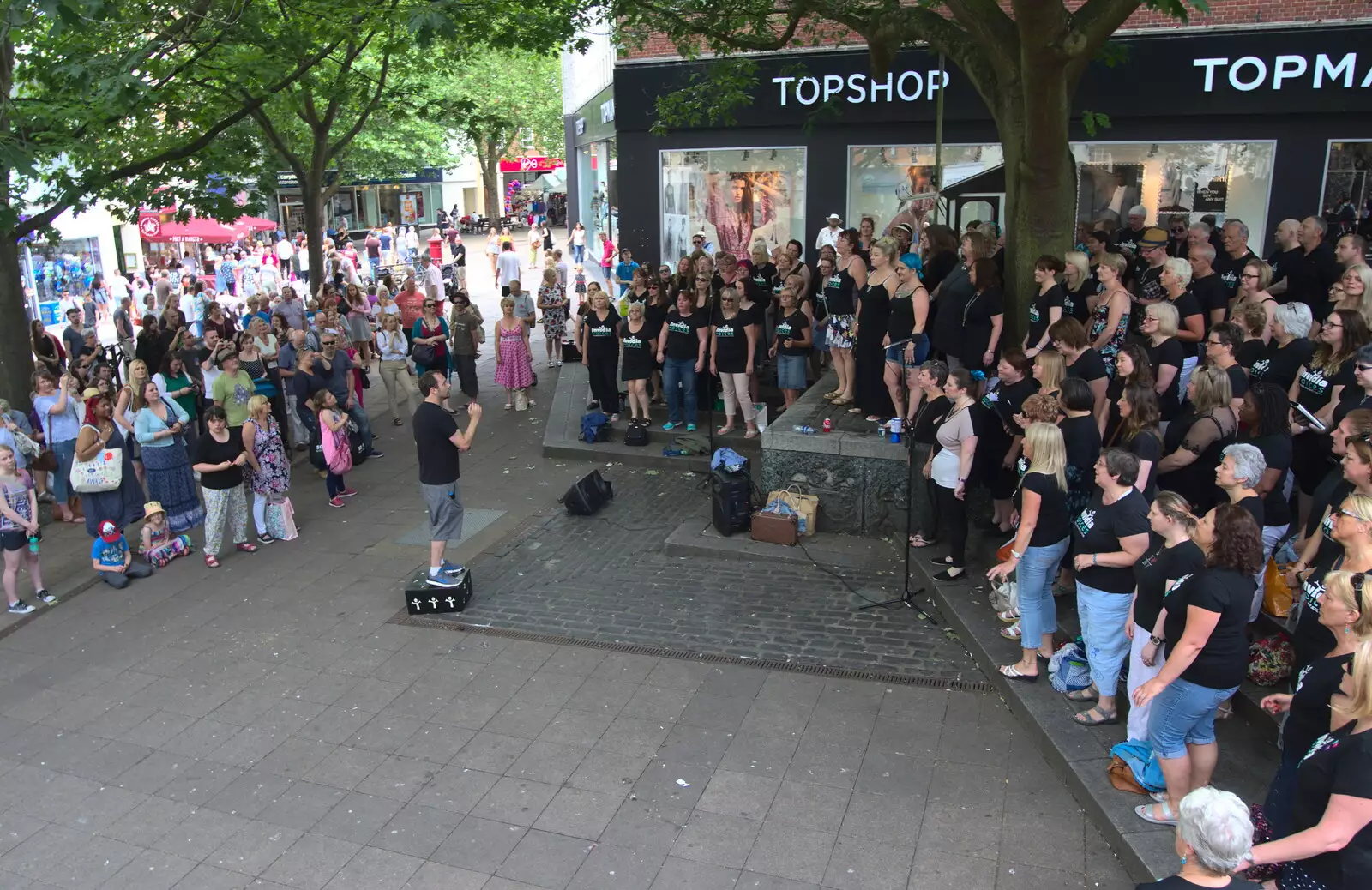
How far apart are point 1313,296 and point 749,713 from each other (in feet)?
21.6

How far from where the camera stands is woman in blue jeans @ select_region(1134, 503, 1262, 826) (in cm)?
449

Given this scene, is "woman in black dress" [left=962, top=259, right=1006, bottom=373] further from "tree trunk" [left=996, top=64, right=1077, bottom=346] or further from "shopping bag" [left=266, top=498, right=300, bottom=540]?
"shopping bag" [left=266, top=498, right=300, bottom=540]

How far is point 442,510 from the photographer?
843 centimetres

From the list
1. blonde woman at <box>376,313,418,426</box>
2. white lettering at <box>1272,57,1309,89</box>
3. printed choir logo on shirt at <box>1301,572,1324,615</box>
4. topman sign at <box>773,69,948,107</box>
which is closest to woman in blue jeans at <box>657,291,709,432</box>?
blonde woman at <box>376,313,418,426</box>

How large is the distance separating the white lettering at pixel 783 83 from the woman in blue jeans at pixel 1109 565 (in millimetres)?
13103

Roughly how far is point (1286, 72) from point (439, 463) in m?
12.9

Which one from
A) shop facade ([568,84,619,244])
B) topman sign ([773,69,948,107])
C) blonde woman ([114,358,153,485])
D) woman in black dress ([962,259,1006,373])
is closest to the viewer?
woman in black dress ([962,259,1006,373])

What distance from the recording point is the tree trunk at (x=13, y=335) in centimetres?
1173

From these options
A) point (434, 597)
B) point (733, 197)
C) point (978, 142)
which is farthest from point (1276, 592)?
point (733, 197)

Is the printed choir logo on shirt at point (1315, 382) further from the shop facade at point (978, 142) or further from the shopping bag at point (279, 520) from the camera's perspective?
the shopping bag at point (279, 520)

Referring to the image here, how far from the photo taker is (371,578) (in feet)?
30.4

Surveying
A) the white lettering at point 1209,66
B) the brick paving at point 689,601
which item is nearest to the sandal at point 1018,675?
the brick paving at point 689,601

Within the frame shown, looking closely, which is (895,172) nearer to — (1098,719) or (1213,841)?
(1098,719)

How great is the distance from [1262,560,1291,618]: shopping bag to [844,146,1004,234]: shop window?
36.6 ft
